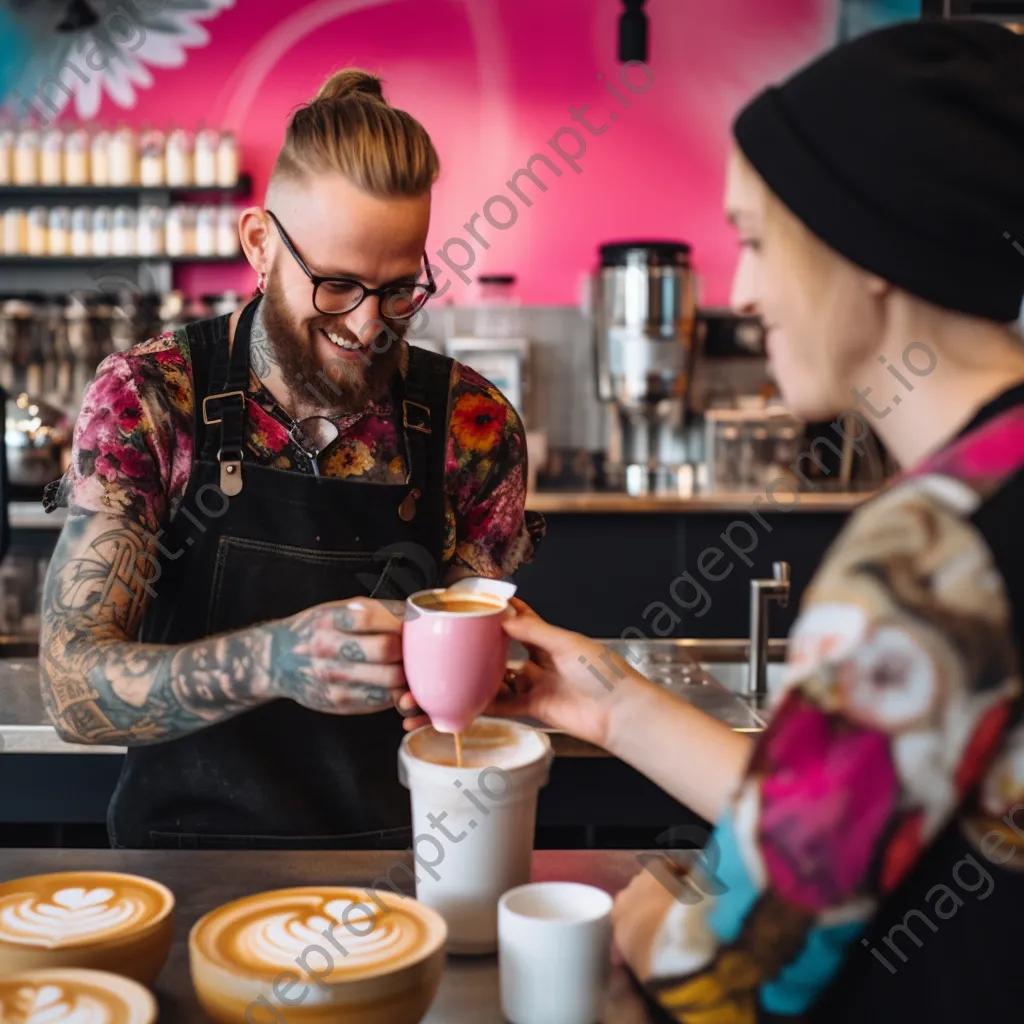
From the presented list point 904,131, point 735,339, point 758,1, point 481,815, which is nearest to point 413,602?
point 481,815

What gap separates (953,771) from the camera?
0.82 m

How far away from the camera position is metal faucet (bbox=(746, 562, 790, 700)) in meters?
2.56

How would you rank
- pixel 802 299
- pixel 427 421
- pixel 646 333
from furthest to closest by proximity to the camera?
pixel 646 333, pixel 427 421, pixel 802 299

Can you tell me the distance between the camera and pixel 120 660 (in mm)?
Result: 1526

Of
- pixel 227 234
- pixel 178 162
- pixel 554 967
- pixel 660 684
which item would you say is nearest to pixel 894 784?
pixel 554 967

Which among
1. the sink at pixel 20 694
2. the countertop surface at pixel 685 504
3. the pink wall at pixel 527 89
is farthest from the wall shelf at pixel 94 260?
the sink at pixel 20 694

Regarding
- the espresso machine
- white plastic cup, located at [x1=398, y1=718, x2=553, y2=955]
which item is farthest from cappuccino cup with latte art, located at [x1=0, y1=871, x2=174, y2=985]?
the espresso machine

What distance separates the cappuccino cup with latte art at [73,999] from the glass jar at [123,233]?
517 centimetres

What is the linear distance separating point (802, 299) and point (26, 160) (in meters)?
5.49

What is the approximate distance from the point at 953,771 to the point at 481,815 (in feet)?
1.75

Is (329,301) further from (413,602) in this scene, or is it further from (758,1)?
(758,1)

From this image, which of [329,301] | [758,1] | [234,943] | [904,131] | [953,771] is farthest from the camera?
[758,1]

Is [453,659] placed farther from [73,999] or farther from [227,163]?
[227,163]

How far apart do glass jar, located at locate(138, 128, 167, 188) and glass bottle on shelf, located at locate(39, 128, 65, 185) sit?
363 millimetres
